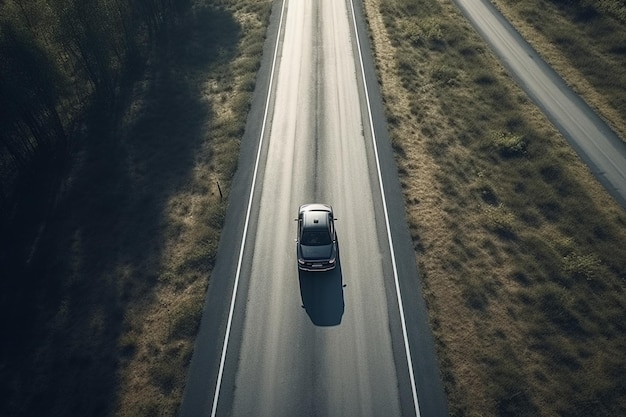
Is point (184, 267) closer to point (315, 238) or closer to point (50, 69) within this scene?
point (315, 238)

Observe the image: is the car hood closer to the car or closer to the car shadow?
the car

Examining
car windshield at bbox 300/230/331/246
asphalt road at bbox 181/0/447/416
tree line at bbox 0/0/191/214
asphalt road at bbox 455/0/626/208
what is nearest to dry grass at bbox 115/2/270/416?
asphalt road at bbox 181/0/447/416

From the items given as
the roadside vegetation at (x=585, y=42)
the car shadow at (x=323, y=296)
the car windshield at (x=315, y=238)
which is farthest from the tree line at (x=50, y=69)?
the roadside vegetation at (x=585, y=42)

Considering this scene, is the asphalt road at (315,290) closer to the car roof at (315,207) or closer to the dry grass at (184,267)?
the dry grass at (184,267)

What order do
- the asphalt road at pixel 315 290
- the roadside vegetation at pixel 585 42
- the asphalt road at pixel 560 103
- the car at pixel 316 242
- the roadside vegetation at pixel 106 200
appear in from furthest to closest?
1. the roadside vegetation at pixel 585 42
2. the asphalt road at pixel 560 103
3. the car at pixel 316 242
4. the roadside vegetation at pixel 106 200
5. the asphalt road at pixel 315 290

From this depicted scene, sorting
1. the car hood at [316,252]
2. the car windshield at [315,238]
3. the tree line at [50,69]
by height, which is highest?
the tree line at [50,69]

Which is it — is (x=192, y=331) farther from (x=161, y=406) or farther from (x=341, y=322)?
(x=341, y=322)

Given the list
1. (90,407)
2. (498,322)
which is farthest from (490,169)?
(90,407)
